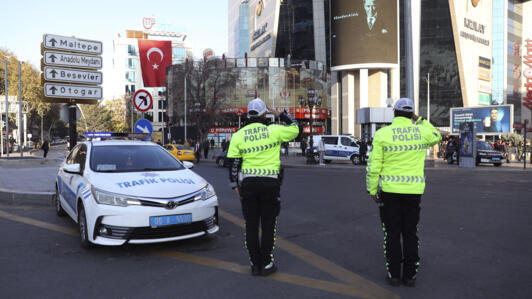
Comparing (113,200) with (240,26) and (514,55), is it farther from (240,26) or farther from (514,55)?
(240,26)

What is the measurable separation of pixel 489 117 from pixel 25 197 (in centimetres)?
2856

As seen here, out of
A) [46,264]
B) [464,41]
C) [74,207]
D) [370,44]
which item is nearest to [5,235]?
[74,207]

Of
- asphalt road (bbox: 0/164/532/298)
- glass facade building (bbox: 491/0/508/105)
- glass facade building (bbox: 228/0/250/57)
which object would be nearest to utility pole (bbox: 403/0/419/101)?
glass facade building (bbox: 491/0/508/105)

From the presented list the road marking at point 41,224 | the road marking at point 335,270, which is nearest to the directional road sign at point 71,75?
the road marking at point 41,224

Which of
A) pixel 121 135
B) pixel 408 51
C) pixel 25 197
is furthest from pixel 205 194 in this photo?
pixel 408 51

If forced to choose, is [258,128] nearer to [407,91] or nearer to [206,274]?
[206,274]

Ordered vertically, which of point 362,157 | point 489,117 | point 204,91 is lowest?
point 362,157

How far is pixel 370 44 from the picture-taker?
50.8 metres

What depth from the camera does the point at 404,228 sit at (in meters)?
3.91

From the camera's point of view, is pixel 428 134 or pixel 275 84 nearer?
pixel 428 134

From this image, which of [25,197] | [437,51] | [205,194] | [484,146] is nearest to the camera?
[205,194]

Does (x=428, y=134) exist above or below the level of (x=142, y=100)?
below

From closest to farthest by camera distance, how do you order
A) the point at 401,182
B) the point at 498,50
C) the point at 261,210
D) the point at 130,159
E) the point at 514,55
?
the point at 401,182 < the point at 261,210 < the point at 130,159 < the point at 498,50 < the point at 514,55

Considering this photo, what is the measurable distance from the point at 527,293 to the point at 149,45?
9.10m
